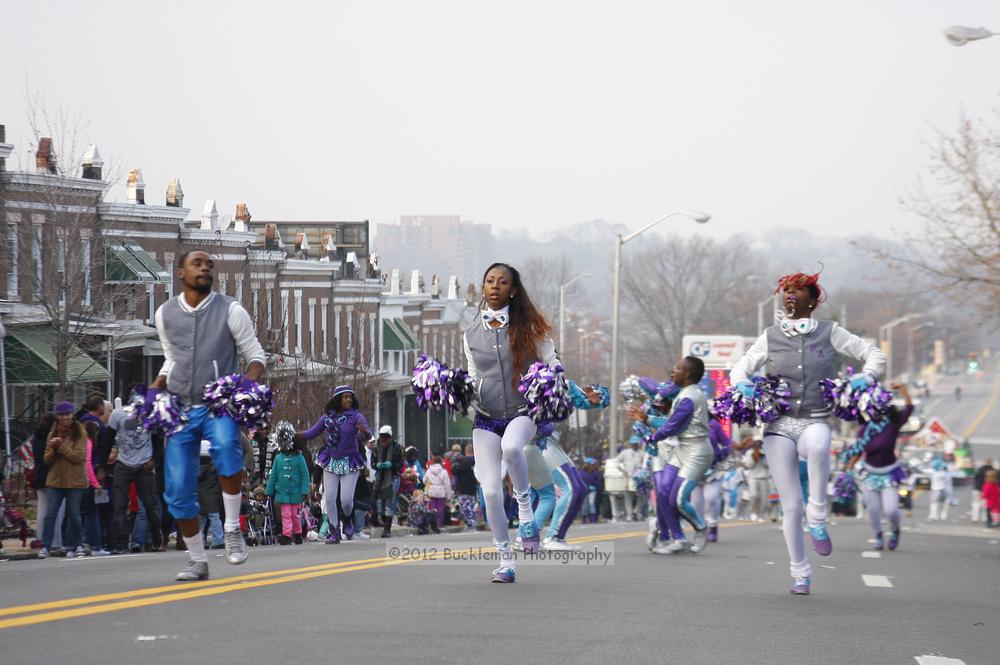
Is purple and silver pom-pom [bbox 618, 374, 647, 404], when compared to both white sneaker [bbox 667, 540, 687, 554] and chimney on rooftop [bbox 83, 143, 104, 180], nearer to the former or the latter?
white sneaker [bbox 667, 540, 687, 554]

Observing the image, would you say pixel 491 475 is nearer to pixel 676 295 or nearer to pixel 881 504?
pixel 881 504

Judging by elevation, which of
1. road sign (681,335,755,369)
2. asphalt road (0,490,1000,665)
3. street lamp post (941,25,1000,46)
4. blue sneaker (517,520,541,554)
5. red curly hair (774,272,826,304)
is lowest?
asphalt road (0,490,1000,665)

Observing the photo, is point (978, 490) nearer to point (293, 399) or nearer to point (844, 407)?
point (293, 399)

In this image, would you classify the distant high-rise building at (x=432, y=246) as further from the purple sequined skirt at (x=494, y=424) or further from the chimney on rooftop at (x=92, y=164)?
the purple sequined skirt at (x=494, y=424)

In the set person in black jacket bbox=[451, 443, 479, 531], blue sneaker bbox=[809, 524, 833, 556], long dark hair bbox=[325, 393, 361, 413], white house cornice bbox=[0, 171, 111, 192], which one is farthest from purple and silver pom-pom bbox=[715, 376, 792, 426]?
white house cornice bbox=[0, 171, 111, 192]

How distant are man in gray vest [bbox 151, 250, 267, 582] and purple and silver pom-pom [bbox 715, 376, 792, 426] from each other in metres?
3.20

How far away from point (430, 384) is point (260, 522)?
1021 centimetres

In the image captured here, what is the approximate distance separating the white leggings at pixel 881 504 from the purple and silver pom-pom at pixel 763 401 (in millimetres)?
8741

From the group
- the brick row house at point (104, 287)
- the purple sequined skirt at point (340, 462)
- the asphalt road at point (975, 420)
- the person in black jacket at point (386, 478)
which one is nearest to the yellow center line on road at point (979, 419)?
the asphalt road at point (975, 420)

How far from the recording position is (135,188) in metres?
40.6

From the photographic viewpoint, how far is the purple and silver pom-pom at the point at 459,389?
10.5m

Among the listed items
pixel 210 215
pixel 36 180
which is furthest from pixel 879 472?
pixel 210 215

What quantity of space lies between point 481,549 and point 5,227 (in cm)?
2184

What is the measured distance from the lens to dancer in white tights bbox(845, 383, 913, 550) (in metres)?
18.6
